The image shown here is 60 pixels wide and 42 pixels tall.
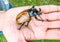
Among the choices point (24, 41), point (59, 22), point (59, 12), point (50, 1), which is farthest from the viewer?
point (50, 1)

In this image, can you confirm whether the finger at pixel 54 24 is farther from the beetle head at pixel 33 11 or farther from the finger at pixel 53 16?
the beetle head at pixel 33 11

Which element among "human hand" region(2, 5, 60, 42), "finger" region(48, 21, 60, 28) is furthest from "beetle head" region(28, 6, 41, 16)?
"finger" region(48, 21, 60, 28)

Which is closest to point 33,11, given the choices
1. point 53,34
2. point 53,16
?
point 53,16

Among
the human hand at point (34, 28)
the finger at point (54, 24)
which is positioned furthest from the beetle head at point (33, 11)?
the finger at point (54, 24)

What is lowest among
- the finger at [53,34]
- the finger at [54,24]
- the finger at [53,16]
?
the finger at [53,34]

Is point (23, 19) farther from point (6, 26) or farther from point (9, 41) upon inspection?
point (9, 41)

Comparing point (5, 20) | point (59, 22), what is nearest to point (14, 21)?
point (5, 20)

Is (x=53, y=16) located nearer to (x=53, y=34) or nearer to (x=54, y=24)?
(x=54, y=24)

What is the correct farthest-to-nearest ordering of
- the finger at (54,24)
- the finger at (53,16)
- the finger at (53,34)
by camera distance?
1. the finger at (53,16)
2. the finger at (54,24)
3. the finger at (53,34)
